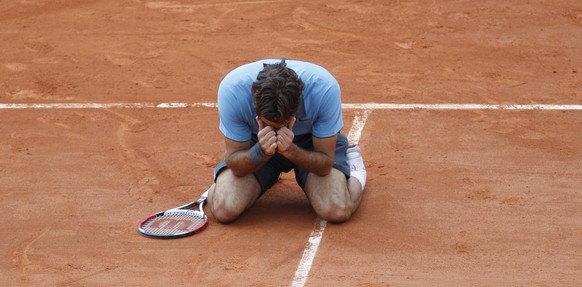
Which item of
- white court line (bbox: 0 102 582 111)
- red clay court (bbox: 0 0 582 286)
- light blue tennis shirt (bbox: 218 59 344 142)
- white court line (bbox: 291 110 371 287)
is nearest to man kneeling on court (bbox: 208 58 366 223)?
light blue tennis shirt (bbox: 218 59 344 142)

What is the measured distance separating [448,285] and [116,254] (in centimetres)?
239

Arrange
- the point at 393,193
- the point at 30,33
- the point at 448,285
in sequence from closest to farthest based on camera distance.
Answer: the point at 448,285, the point at 393,193, the point at 30,33

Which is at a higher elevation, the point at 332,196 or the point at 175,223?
the point at 332,196

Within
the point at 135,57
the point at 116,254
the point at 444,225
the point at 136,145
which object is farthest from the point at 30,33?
the point at 444,225

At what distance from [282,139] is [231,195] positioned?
831mm

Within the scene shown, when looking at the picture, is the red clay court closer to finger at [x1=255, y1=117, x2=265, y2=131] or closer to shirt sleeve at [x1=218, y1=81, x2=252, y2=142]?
shirt sleeve at [x1=218, y1=81, x2=252, y2=142]

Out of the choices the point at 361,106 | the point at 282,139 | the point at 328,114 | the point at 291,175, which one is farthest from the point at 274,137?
the point at 361,106

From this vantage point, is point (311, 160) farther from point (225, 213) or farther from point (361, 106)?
point (361, 106)

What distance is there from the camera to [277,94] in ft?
23.8

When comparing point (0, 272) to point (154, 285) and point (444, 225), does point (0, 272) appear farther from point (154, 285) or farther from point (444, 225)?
point (444, 225)

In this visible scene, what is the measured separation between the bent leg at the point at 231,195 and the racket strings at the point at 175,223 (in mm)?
141

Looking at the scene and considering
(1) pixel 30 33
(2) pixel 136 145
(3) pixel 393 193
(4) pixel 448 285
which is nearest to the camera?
(4) pixel 448 285

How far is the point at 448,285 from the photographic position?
7.07 metres

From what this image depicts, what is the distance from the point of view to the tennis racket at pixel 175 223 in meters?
7.94
